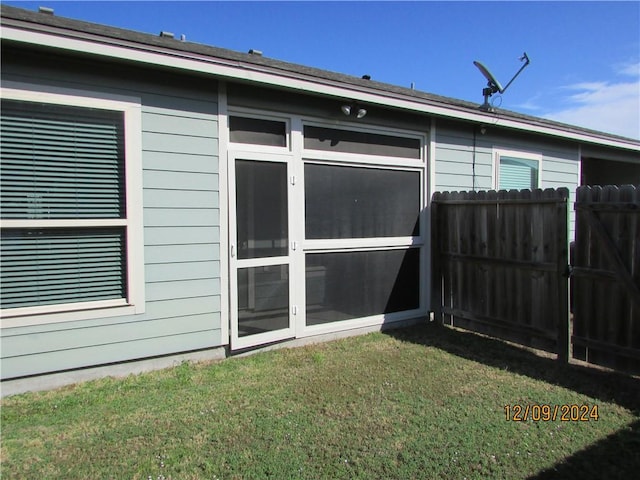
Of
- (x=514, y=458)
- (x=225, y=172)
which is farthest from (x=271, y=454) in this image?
(x=225, y=172)

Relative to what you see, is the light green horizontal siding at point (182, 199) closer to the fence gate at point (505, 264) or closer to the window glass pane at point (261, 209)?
the window glass pane at point (261, 209)

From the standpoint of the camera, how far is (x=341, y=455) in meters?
2.52

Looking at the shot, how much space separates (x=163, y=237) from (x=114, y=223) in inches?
16.2

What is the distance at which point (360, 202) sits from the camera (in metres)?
4.99

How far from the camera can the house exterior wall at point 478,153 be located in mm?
5621

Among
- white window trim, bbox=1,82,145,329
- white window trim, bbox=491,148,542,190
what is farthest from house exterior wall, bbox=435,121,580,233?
white window trim, bbox=1,82,145,329

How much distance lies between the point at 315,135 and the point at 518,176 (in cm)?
375

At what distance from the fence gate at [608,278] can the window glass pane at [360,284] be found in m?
1.93

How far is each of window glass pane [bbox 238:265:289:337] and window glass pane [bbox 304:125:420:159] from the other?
1.42 m

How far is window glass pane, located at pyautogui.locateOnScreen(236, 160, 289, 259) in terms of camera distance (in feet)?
13.7

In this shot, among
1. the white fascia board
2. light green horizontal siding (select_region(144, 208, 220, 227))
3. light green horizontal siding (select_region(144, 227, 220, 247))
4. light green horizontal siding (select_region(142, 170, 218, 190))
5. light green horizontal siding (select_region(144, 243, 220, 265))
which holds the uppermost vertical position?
the white fascia board

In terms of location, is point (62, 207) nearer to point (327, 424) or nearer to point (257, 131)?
point (257, 131)

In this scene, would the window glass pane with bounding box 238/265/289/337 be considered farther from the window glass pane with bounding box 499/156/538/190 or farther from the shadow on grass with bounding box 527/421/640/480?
the window glass pane with bounding box 499/156/538/190

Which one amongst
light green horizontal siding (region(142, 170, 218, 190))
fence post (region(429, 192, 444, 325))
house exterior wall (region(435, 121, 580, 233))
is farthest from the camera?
house exterior wall (region(435, 121, 580, 233))
